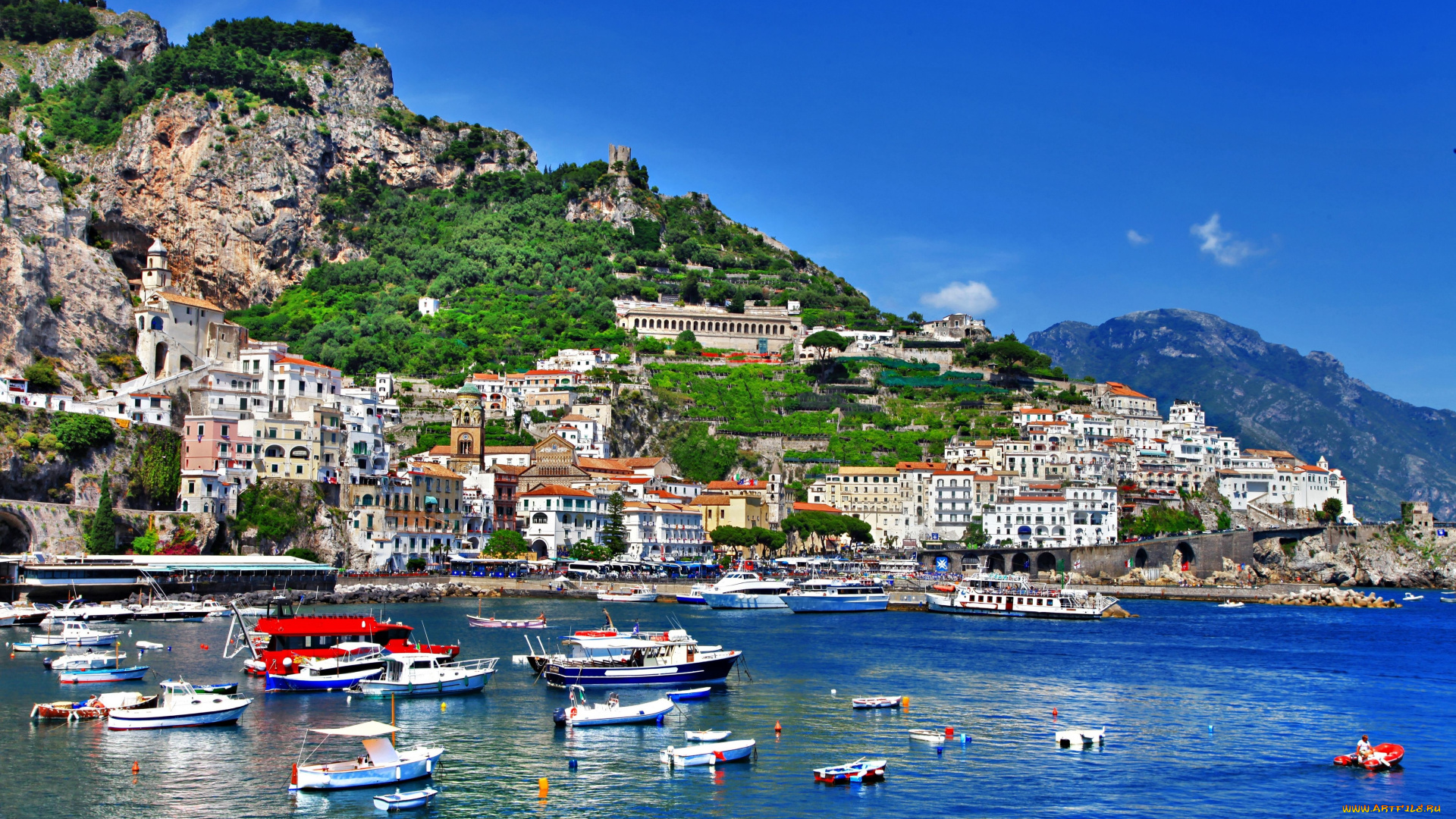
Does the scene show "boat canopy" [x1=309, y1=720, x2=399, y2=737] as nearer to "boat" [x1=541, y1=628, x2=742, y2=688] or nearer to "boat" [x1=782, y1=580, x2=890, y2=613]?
"boat" [x1=541, y1=628, x2=742, y2=688]

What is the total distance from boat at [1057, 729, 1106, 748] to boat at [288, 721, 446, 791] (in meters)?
15.6

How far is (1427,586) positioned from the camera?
11256cm

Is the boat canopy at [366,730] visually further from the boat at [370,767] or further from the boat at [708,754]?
the boat at [708,754]

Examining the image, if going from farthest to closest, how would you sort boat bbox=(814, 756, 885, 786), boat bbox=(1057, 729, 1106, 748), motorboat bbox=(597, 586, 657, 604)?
motorboat bbox=(597, 586, 657, 604), boat bbox=(1057, 729, 1106, 748), boat bbox=(814, 756, 885, 786)

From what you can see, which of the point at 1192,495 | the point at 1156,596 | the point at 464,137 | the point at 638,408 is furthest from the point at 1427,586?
the point at 464,137

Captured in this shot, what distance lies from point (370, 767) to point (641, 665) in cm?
1431

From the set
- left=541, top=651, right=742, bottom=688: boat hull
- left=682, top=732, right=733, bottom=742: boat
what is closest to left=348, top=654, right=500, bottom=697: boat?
left=541, top=651, right=742, bottom=688: boat hull

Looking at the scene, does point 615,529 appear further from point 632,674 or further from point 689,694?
point 689,694

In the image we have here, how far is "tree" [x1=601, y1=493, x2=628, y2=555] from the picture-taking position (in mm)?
89062

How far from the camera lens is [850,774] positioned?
90.5 ft

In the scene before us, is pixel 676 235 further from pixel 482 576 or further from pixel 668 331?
pixel 482 576

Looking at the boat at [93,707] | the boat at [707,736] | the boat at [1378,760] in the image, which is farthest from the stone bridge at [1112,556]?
the boat at [93,707]

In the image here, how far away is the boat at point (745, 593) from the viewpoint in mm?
73938

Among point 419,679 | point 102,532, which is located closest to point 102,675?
point 419,679
